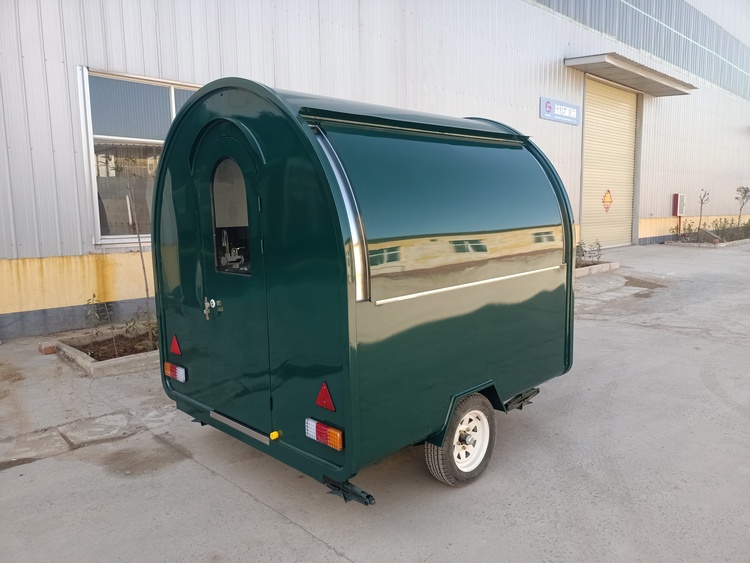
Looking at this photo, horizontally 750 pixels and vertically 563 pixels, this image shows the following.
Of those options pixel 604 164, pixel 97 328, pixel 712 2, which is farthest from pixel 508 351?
pixel 712 2

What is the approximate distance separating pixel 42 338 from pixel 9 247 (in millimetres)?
1212

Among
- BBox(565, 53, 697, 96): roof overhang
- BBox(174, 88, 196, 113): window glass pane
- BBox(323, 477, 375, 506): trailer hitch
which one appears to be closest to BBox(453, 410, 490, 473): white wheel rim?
BBox(323, 477, 375, 506): trailer hitch

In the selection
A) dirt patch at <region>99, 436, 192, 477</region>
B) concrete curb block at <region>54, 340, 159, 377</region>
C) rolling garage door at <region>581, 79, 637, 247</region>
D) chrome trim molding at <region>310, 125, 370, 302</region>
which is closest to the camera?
chrome trim molding at <region>310, 125, 370, 302</region>

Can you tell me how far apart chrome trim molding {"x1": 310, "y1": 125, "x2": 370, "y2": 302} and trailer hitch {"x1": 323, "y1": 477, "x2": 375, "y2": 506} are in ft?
3.62

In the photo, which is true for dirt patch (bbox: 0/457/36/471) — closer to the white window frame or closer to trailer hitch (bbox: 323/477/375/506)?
trailer hitch (bbox: 323/477/375/506)

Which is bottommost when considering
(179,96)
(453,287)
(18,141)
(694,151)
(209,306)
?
(209,306)

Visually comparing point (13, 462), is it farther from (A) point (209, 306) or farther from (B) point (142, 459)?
(A) point (209, 306)

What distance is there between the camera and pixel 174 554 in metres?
3.12

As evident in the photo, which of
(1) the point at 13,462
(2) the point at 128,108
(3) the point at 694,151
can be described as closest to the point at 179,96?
(2) the point at 128,108

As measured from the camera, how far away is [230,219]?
12.0ft

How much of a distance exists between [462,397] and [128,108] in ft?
22.5

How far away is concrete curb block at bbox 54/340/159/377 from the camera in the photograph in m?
6.05

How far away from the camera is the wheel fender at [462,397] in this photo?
141 inches

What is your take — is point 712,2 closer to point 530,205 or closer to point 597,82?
point 597,82
